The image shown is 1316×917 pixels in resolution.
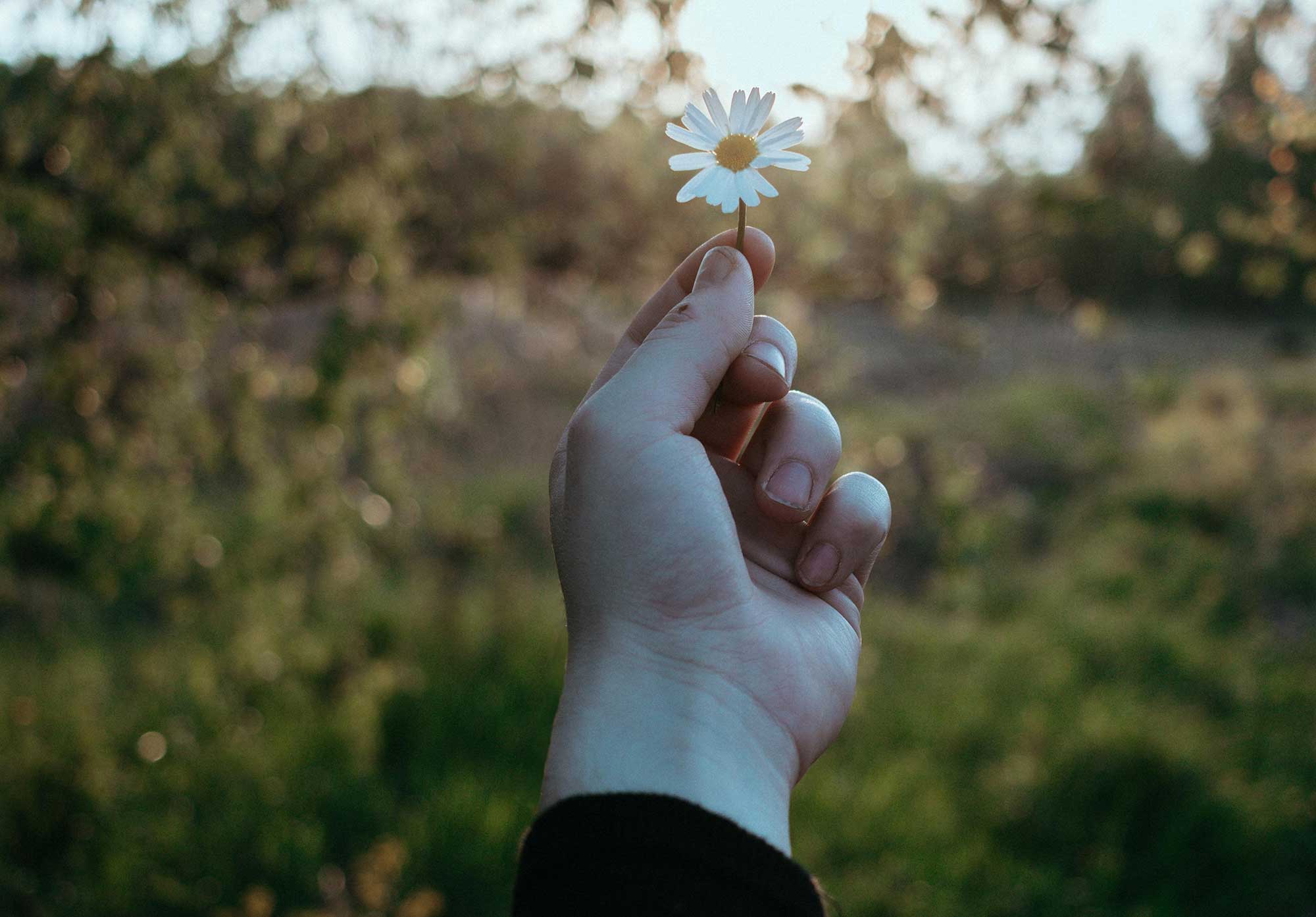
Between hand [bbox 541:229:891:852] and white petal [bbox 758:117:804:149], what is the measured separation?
153mm

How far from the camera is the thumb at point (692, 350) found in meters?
1.11

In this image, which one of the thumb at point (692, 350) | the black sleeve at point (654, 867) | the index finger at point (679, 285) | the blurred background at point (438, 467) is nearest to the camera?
the black sleeve at point (654, 867)

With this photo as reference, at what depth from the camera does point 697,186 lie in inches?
39.4

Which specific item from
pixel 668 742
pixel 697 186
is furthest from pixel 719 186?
pixel 668 742

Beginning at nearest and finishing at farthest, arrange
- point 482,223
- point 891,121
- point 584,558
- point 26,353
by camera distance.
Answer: point 584,558 → point 891,121 → point 26,353 → point 482,223

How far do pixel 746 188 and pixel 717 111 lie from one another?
0.12 meters

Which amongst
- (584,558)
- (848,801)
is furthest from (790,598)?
(848,801)

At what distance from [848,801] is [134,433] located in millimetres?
2886

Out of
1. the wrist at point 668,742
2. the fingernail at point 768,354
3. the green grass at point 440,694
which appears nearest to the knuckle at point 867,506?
the fingernail at point 768,354

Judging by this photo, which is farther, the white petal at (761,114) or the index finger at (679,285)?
the index finger at (679,285)

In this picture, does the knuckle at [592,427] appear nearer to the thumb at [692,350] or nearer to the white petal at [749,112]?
the thumb at [692,350]

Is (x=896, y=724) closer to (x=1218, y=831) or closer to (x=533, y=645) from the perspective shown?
(x=1218, y=831)

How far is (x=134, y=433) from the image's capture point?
7.91 feet

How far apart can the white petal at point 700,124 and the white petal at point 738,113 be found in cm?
2
